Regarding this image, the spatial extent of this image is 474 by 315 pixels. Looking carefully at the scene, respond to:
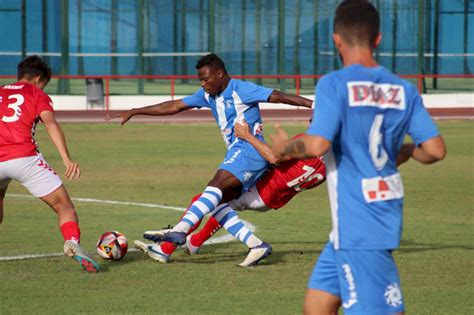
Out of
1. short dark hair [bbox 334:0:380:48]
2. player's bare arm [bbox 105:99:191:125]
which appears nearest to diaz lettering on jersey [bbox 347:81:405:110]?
short dark hair [bbox 334:0:380:48]

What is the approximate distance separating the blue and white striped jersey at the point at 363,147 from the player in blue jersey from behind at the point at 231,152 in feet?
15.0

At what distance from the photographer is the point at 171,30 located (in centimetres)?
4709

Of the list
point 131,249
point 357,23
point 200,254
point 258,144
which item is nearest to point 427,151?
point 357,23

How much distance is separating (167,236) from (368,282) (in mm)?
4602

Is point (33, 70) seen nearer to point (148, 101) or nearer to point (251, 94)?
point (251, 94)

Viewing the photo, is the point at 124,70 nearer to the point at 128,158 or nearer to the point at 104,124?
the point at 104,124

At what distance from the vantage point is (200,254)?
11.2 metres

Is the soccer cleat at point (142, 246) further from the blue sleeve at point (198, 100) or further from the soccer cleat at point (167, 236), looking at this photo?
the blue sleeve at point (198, 100)

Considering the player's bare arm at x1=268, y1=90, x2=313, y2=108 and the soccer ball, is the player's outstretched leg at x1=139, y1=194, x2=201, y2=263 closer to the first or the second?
the soccer ball

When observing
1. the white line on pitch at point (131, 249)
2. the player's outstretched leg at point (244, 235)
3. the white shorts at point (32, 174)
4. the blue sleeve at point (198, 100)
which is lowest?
the white line on pitch at point (131, 249)

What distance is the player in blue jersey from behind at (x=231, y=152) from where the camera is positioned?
10.2m

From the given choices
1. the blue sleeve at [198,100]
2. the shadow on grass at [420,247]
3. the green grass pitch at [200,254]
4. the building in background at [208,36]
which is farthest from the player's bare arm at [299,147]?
Result: the building in background at [208,36]

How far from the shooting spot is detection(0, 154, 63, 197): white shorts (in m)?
9.93

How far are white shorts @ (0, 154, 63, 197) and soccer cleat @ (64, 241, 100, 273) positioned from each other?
1.76 ft
